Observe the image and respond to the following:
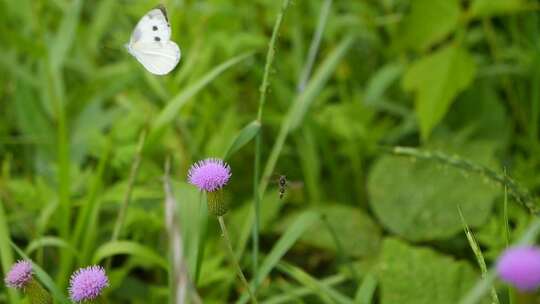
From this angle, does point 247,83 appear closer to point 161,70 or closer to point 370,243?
point 370,243

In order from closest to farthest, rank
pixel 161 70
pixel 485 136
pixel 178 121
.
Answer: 1. pixel 161 70
2. pixel 178 121
3. pixel 485 136

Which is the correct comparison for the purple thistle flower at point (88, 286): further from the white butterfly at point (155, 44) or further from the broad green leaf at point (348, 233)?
the broad green leaf at point (348, 233)

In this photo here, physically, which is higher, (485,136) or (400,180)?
(485,136)

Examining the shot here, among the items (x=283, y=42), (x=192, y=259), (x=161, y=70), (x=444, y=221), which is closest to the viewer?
(x=161, y=70)

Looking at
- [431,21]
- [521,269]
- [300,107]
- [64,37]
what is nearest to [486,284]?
[521,269]

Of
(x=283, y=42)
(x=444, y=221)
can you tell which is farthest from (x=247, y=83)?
(x=444, y=221)

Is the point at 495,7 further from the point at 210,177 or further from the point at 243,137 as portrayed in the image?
the point at 210,177

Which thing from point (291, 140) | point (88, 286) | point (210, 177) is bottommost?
point (88, 286)
